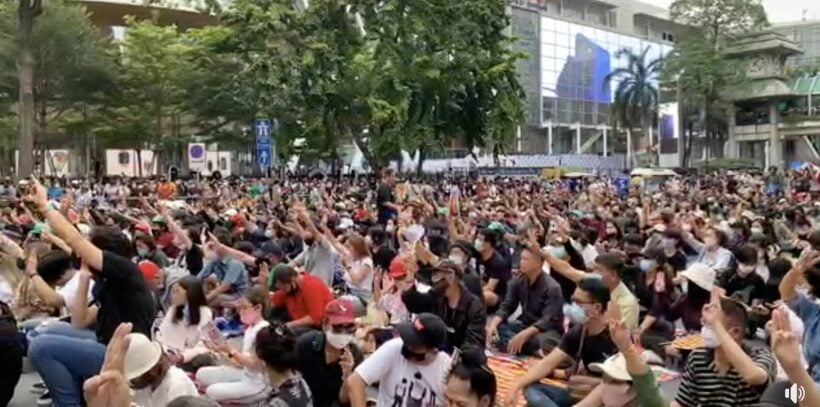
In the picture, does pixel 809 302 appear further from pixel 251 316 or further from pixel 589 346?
pixel 251 316

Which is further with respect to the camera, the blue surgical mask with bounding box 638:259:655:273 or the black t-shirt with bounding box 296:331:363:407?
the blue surgical mask with bounding box 638:259:655:273

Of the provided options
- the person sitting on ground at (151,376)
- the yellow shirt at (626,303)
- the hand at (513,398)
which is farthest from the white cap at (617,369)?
the yellow shirt at (626,303)

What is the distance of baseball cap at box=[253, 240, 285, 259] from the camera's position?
10523 millimetres

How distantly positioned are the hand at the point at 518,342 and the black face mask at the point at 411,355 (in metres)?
2.81

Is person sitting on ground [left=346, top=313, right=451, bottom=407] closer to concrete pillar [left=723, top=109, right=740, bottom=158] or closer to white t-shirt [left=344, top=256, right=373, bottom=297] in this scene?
white t-shirt [left=344, top=256, right=373, bottom=297]

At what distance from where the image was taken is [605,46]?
269ft

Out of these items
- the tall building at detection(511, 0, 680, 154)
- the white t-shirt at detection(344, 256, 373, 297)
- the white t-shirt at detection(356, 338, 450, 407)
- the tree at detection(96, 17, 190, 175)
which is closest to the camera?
the white t-shirt at detection(356, 338, 450, 407)

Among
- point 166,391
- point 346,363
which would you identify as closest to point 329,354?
point 346,363

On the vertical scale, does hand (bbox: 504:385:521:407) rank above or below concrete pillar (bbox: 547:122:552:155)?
below

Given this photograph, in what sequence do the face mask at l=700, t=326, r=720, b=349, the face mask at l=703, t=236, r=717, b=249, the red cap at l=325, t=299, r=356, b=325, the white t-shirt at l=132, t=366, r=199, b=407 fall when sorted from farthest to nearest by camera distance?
the face mask at l=703, t=236, r=717, b=249 < the red cap at l=325, t=299, r=356, b=325 < the white t-shirt at l=132, t=366, r=199, b=407 < the face mask at l=700, t=326, r=720, b=349

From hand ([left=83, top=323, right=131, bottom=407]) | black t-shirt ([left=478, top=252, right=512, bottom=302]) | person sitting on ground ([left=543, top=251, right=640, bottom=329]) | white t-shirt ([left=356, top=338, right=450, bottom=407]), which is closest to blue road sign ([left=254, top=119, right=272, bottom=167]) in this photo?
black t-shirt ([left=478, top=252, right=512, bottom=302])

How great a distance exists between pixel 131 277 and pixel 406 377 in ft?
6.18

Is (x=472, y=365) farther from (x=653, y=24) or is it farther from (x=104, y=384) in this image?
(x=653, y=24)

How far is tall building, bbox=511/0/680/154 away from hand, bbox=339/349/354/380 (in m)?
65.6
